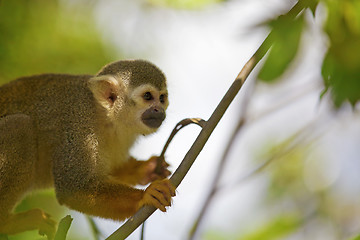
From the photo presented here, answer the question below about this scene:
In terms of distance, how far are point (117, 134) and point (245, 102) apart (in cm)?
247

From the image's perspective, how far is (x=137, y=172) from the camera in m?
5.54

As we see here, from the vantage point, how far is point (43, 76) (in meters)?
5.66

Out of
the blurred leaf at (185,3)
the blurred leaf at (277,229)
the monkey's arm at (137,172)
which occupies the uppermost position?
the blurred leaf at (185,3)

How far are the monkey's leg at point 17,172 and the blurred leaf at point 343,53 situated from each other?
10.7 ft

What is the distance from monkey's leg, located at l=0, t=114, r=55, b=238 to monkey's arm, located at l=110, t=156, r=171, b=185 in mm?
892

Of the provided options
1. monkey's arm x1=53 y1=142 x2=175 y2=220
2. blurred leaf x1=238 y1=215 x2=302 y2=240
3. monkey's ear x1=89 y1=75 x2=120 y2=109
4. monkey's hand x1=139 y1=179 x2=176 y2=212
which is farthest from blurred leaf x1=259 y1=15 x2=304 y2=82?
monkey's ear x1=89 y1=75 x2=120 y2=109

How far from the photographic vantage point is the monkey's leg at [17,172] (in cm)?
477

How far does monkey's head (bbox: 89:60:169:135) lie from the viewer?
5316 millimetres

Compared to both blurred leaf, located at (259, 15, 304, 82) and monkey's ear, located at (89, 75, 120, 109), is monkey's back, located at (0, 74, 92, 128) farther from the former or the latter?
blurred leaf, located at (259, 15, 304, 82)

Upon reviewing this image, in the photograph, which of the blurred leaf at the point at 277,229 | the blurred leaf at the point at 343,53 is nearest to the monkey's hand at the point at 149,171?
the blurred leaf at the point at 277,229

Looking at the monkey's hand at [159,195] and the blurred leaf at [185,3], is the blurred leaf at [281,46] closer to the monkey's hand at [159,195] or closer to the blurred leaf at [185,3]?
the monkey's hand at [159,195]

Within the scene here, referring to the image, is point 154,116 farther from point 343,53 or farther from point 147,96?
point 343,53

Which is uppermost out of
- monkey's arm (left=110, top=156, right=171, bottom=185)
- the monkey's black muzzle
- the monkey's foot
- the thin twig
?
the thin twig

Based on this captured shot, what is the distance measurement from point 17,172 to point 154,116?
150cm
